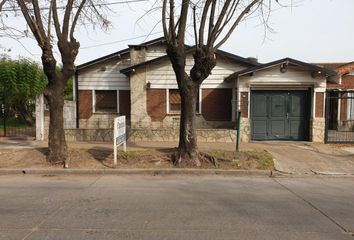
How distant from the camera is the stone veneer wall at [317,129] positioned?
13.9 m

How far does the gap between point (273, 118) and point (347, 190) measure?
7.21 meters

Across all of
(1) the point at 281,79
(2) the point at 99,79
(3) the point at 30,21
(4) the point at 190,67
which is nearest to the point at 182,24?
(3) the point at 30,21

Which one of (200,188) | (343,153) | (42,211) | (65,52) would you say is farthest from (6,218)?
(343,153)

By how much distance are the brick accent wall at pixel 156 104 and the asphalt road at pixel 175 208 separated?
25.7ft

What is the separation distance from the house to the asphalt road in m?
6.02

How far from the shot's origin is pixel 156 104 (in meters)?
16.2

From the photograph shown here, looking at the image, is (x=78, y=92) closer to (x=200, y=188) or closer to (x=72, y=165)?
(x=72, y=165)

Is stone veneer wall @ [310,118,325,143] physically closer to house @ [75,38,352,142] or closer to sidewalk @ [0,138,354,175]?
house @ [75,38,352,142]

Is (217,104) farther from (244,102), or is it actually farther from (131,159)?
(131,159)

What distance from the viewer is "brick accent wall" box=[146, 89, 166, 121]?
1622 centimetres

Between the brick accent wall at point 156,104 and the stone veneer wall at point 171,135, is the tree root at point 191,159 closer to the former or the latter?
the stone veneer wall at point 171,135

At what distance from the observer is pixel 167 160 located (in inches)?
Result: 392

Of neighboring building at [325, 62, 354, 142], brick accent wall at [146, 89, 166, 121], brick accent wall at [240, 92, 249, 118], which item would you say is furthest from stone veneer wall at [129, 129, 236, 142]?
neighboring building at [325, 62, 354, 142]

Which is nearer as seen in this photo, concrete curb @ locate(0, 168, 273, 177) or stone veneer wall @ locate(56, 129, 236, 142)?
concrete curb @ locate(0, 168, 273, 177)
